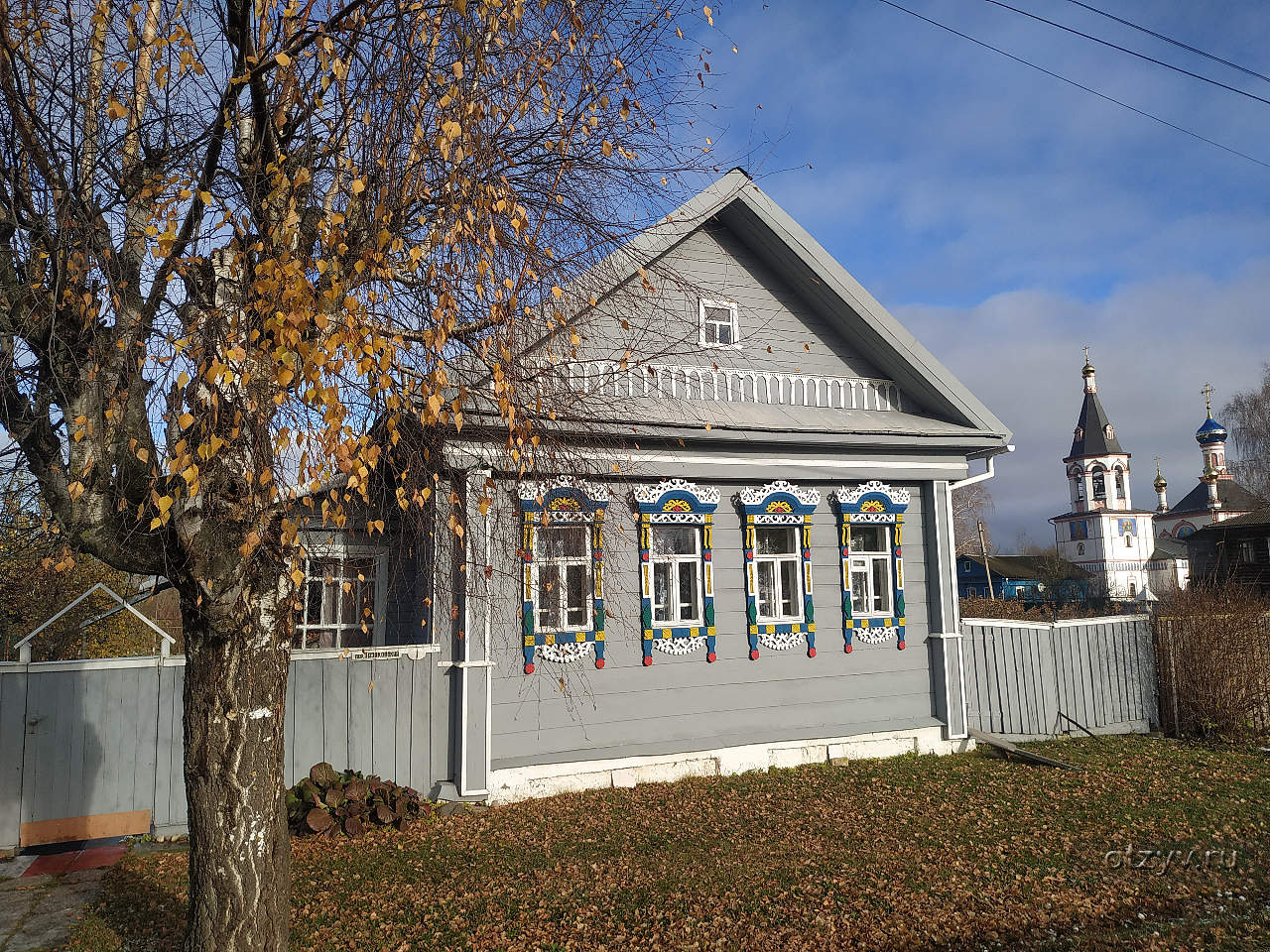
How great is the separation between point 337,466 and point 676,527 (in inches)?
238

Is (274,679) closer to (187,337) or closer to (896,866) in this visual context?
(187,337)

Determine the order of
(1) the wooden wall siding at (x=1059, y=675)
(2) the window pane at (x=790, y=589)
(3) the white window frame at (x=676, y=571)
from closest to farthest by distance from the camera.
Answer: (3) the white window frame at (x=676, y=571) → (2) the window pane at (x=790, y=589) → (1) the wooden wall siding at (x=1059, y=675)

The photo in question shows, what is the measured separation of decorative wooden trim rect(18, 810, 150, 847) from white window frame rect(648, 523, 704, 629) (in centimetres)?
549

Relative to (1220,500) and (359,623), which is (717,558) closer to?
(359,623)

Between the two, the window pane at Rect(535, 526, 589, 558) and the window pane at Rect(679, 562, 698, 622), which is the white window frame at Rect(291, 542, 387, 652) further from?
the window pane at Rect(679, 562, 698, 622)

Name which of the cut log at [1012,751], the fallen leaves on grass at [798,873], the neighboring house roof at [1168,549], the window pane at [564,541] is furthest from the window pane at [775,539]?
the neighboring house roof at [1168,549]

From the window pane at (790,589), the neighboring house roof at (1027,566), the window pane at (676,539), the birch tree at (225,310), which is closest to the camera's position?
the birch tree at (225,310)

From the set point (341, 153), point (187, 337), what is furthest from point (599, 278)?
point (187, 337)

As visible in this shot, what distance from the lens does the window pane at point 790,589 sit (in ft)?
33.0

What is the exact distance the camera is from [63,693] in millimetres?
7293

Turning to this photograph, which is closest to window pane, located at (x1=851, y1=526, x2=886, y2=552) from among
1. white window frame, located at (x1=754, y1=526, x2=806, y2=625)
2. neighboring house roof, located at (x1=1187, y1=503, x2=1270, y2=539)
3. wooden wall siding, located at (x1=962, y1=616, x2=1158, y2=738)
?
white window frame, located at (x1=754, y1=526, x2=806, y2=625)

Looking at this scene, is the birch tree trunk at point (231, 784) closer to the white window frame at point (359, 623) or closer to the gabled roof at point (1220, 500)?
the white window frame at point (359, 623)

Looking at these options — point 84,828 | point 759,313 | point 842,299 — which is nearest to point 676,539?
point 759,313

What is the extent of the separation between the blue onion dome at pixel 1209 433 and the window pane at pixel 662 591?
231 feet
